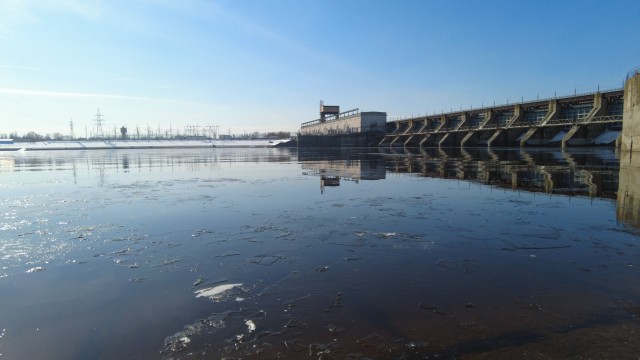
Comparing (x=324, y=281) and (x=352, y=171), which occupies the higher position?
(x=352, y=171)

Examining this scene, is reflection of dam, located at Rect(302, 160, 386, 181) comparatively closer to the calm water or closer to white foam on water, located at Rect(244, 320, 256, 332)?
the calm water

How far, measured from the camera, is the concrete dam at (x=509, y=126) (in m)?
44.2

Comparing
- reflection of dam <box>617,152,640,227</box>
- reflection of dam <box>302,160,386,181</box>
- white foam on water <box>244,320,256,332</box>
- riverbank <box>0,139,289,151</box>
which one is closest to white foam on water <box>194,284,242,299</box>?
white foam on water <box>244,320,256,332</box>

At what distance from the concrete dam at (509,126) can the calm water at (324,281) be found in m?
26.8

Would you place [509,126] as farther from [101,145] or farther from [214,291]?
[101,145]

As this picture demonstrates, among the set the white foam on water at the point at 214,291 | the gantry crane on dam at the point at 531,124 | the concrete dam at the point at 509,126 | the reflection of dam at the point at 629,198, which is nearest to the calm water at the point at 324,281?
the white foam on water at the point at 214,291

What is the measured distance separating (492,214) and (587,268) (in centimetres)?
387

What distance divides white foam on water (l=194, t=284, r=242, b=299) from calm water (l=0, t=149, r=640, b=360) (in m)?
0.03

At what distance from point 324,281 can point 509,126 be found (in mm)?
58639

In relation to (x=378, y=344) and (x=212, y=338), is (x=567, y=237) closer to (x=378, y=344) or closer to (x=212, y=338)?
(x=378, y=344)

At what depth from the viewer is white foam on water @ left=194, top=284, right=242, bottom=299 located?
4781 mm

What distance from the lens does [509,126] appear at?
55.6 m

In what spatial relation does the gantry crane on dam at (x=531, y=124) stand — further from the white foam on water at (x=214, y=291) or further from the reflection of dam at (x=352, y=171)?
the white foam on water at (x=214, y=291)

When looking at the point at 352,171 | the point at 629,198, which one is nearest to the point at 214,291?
the point at 629,198
